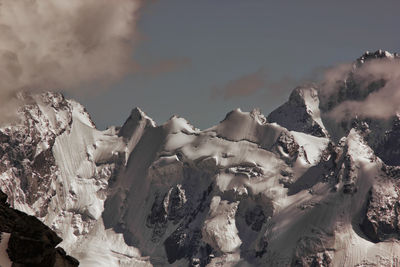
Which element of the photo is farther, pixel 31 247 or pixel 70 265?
pixel 70 265

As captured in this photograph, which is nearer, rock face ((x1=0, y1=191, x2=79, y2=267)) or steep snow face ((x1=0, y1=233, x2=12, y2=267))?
rock face ((x1=0, y1=191, x2=79, y2=267))

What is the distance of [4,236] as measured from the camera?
106m

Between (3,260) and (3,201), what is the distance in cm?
1028

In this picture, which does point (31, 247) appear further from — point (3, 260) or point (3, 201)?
point (3, 201)

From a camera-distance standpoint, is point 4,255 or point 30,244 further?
point 4,255

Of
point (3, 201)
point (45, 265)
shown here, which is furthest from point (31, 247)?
point (3, 201)

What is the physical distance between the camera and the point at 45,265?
10500 cm

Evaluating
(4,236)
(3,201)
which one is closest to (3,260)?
(4,236)

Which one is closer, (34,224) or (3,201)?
(34,224)

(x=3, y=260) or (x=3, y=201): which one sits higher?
(x=3, y=201)

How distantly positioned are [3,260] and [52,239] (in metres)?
5.47

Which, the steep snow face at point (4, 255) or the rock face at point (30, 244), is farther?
the steep snow face at point (4, 255)

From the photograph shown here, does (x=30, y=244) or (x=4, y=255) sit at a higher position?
(x=30, y=244)

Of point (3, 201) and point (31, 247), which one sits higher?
point (3, 201)
